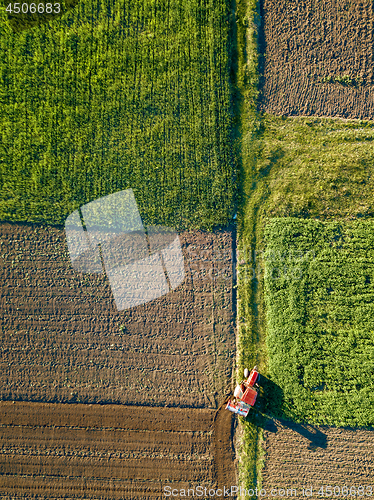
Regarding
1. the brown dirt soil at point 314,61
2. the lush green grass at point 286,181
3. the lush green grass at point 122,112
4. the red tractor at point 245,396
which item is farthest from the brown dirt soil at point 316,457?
the brown dirt soil at point 314,61

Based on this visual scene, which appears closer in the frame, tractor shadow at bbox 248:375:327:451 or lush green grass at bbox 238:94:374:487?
tractor shadow at bbox 248:375:327:451

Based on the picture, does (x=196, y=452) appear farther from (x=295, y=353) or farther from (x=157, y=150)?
(x=157, y=150)

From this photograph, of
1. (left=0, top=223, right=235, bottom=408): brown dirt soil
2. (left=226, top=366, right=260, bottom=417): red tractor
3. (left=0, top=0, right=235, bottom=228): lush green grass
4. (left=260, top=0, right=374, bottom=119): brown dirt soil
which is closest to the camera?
(left=226, top=366, right=260, bottom=417): red tractor

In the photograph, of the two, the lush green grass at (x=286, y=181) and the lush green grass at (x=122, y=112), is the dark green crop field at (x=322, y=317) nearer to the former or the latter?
the lush green grass at (x=286, y=181)

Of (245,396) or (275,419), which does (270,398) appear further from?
(245,396)

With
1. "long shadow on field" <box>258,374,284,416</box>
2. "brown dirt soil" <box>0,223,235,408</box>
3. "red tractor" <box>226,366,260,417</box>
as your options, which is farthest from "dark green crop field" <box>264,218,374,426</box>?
"brown dirt soil" <box>0,223,235,408</box>

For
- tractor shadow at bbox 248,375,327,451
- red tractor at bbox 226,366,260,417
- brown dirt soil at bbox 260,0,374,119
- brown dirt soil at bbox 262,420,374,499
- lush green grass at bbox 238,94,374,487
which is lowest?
brown dirt soil at bbox 262,420,374,499

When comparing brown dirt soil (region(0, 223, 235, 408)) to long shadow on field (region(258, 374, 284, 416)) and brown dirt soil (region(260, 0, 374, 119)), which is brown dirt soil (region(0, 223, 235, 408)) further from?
brown dirt soil (region(260, 0, 374, 119))
